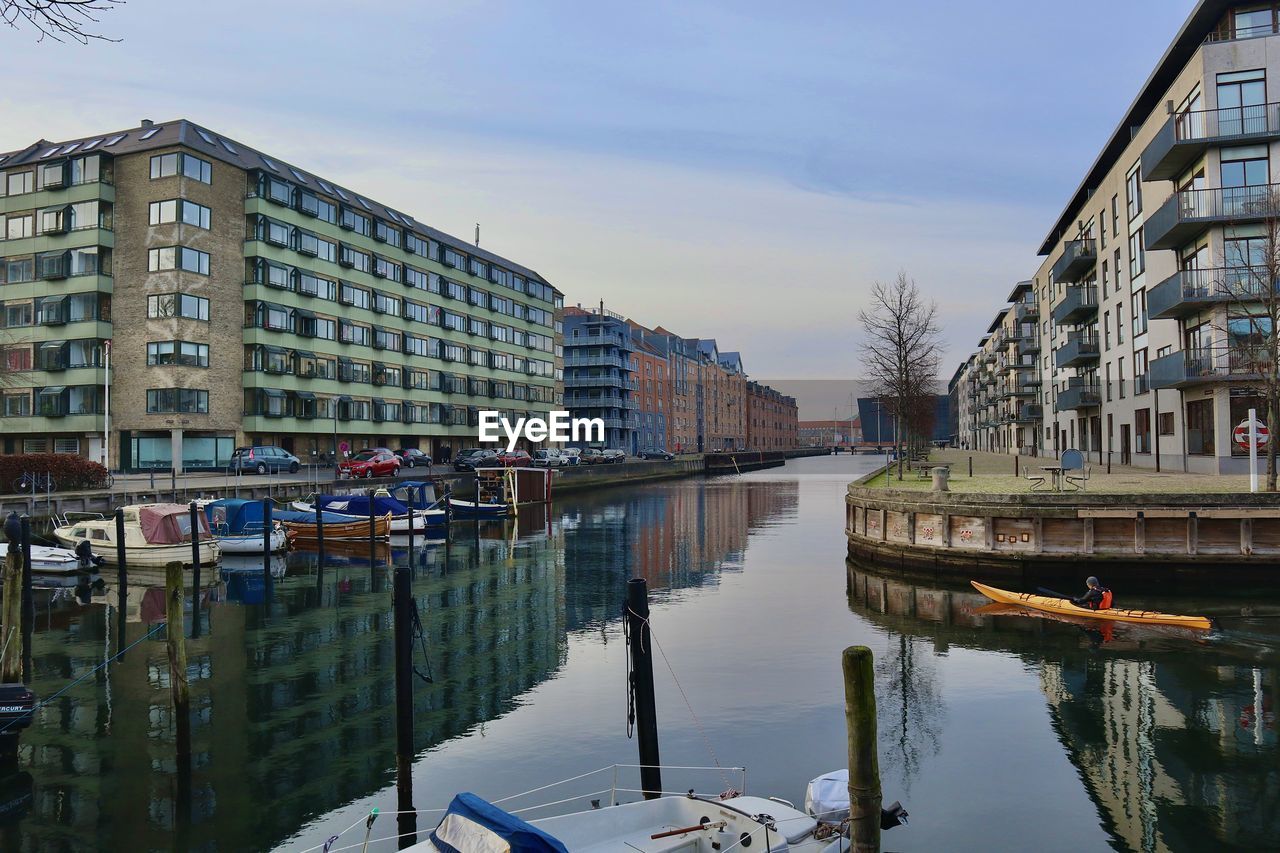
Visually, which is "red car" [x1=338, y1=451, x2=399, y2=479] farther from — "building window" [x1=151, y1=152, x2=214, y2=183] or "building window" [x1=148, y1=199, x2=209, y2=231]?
"building window" [x1=151, y1=152, x2=214, y2=183]

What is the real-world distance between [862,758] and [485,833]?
383 cm

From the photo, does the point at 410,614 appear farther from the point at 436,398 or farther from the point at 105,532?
the point at 436,398

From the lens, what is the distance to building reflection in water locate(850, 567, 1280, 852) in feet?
39.1

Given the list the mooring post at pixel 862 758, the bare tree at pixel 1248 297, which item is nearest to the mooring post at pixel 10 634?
the mooring post at pixel 862 758

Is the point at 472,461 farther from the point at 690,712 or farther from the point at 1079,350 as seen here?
the point at 690,712

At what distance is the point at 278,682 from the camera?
1900 cm

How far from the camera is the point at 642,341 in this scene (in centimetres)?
15000

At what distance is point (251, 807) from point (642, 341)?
139097mm

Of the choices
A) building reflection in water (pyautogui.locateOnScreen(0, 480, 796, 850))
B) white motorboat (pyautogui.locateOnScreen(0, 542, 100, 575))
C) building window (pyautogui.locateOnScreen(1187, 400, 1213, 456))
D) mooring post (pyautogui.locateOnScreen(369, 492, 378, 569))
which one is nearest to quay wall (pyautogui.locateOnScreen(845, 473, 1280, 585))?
building reflection in water (pyautogui.locateOnScreen(0, 480, 796, 850))

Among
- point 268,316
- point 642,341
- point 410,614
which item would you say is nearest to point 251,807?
point 410,614

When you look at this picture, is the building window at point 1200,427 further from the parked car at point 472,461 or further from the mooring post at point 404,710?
the parked car at point 472,461

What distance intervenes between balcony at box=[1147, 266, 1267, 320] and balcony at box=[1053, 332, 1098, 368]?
21499 millimetres

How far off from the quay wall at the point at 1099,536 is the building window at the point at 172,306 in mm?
52554

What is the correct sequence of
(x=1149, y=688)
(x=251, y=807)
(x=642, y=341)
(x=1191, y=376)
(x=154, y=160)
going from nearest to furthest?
(x=251, y=807) < (x=1149, y=688) < (x=1191, y=376) < (x=154, y=160) < (x=642, y=341)
